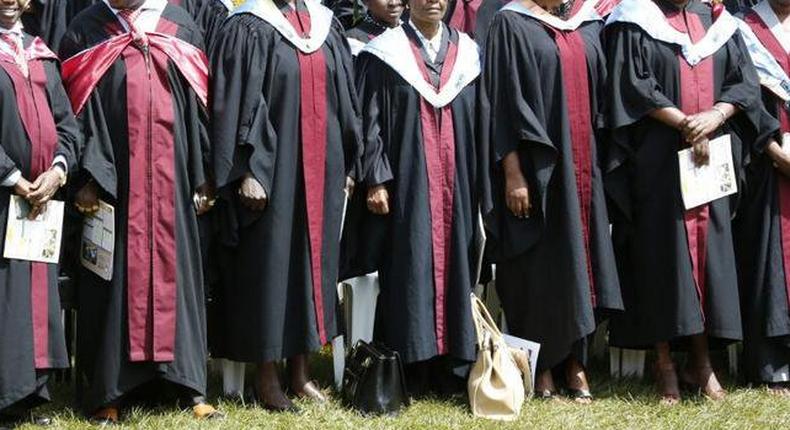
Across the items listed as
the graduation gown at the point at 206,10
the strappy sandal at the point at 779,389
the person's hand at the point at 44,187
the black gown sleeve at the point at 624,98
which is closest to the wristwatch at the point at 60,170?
the person's hand at the point at 44,187

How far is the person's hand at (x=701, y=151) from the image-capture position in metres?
6.37

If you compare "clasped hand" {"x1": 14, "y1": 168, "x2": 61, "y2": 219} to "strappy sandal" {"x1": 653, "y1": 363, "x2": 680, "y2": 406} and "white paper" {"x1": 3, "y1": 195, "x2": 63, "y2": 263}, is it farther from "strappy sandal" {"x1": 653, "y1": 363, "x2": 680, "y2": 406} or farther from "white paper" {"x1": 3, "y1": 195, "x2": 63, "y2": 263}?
"strappy sandal" {"x1": 653, "y1": 363, "x2": 680, "y2": 406}

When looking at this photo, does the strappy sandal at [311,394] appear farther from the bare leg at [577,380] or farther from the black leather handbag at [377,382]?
the bare leg at [577,380]

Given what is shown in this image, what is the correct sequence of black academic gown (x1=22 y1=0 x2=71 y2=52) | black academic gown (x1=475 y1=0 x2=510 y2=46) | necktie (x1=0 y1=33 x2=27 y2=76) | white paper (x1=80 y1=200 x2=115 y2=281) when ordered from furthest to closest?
black academic gown (x1=475 y1=0 x2=510 y2=46) < black academic gown (x1=22 y1=0 x2=71 y2=52) < white paper (x1=80 y1=200 x2=115 y2=281) < necktie (x1=0 y1=33 x2=27 y2=76)

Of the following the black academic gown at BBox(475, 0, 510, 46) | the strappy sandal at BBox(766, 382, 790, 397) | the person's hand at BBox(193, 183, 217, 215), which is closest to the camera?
the person's hand at BBox(193, 183, 217, 215)

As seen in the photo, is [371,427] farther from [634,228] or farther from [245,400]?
[634,228]

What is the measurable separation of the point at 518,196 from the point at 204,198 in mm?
1515

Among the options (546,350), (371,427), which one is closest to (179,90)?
(371,427)

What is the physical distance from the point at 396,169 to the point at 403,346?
86 cm

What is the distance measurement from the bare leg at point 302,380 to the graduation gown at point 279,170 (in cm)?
20

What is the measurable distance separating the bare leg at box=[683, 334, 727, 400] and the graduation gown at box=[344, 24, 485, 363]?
47.4 inches

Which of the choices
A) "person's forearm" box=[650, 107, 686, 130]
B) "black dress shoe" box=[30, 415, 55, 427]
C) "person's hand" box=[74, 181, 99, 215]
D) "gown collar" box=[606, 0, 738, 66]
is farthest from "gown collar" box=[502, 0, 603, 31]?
"black dress shoe" box=[30, 415, 55, 427]

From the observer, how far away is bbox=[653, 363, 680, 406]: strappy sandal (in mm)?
6461

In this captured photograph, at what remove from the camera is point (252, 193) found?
5938 millimetres
